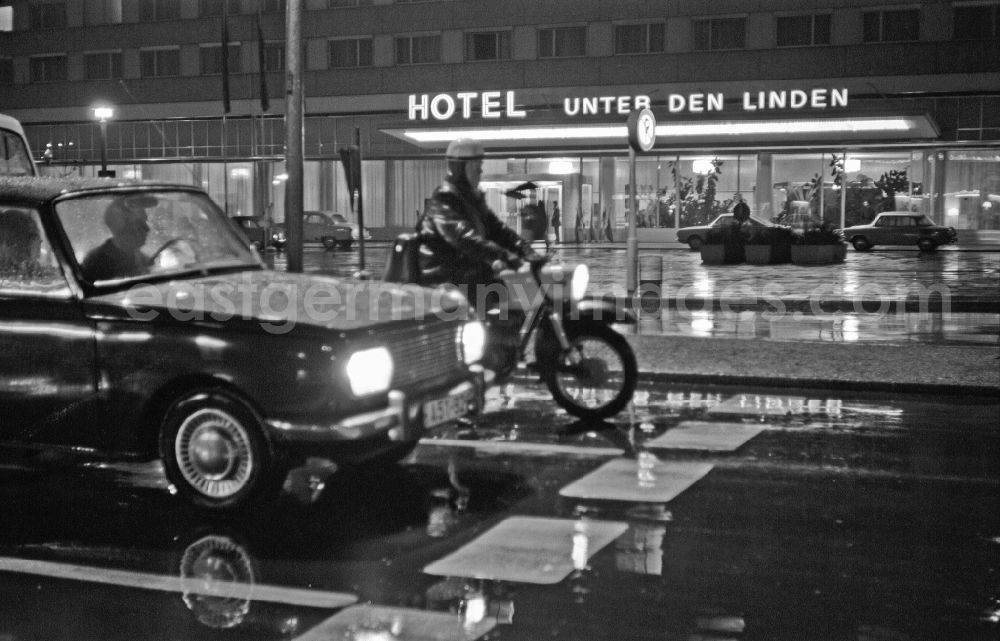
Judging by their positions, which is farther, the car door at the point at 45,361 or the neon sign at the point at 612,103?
the neon sign at the point at 612,103

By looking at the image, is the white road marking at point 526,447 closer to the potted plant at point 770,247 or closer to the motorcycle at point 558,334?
the motorcycle at point 558,334

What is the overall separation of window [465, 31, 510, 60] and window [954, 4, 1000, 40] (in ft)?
58.3

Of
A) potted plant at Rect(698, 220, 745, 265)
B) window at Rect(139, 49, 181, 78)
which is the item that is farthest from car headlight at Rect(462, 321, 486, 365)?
window at Rect(139, 49, 181, 78)

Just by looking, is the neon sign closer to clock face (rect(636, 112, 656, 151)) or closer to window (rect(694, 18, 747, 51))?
window (rect(694, 18, 747, 51))

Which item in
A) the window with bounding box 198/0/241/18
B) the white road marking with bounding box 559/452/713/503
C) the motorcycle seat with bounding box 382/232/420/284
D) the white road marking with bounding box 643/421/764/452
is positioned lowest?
the white road marking with bounding box 559/452/713/503

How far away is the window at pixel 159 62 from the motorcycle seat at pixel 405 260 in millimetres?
53387

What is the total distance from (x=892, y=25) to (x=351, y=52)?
895 inches

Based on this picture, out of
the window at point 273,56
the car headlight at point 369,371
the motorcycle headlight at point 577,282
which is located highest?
the window at point 273,56

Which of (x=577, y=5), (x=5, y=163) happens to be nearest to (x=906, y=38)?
(x=577, y=5)

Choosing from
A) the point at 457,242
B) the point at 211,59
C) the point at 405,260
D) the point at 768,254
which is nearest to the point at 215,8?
the point at 211,59

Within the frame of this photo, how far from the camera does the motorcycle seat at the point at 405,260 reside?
9055mm

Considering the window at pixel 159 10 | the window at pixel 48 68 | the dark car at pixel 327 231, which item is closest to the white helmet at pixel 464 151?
the dark car at pixel 327 231

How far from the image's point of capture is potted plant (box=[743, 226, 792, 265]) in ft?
→ 110

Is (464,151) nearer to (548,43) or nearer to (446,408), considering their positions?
(446,408)
